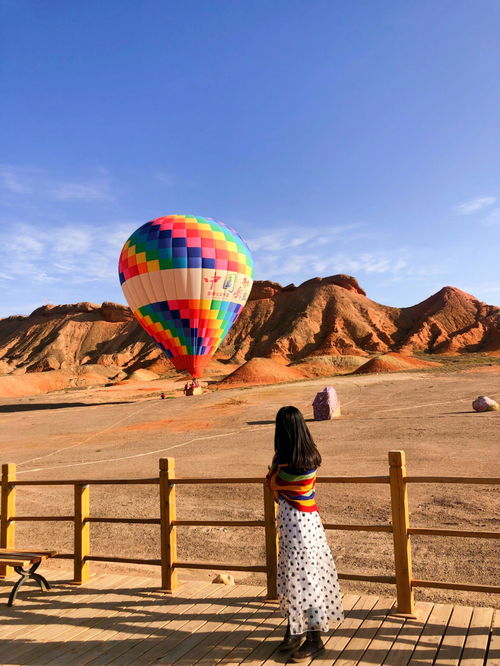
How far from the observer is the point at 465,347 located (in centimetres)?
7831

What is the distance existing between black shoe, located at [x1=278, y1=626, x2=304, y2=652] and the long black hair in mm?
1460

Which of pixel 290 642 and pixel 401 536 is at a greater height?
pixel 401 536

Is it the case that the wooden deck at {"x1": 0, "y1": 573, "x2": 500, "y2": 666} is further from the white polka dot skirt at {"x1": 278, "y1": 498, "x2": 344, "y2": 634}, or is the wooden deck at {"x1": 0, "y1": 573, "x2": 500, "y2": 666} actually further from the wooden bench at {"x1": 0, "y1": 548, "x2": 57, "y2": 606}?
the white polka dot skirt at {"x1": 278, "y1": 498, "x2": 344, "y2": 634}

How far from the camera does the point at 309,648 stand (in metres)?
4.37

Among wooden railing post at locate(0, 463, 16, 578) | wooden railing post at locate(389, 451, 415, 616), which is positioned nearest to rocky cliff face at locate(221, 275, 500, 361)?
wooden railing post at locate(0, 463, 16, 578)

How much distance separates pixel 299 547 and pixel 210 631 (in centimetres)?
145

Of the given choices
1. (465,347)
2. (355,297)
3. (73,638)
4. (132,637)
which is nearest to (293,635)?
(132,637)

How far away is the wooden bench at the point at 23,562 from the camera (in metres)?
5.70

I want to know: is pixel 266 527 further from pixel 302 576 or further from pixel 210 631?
pixel 302 576

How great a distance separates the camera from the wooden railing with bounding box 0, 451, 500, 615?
16.4 ft

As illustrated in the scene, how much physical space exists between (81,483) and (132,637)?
6.91 ft

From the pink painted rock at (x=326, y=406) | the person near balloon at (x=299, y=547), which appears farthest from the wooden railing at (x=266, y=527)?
the pink painted rock at (x=326, y=406)

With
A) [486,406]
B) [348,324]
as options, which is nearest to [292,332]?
[348,324]

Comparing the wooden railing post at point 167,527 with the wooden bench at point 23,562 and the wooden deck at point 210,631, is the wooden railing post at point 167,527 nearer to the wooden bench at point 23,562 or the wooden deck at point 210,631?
the wooden deck at point 210,631
